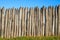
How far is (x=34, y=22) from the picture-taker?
47.6ft

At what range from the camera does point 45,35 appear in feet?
47.5

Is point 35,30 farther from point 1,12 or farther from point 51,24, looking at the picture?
point 1,12

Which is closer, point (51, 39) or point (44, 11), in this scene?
point (51, 39)

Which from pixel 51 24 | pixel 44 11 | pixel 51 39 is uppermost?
pixel 44 11

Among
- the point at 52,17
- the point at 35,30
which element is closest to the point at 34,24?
the point at 35,30

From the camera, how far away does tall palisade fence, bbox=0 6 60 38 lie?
47.5 ft

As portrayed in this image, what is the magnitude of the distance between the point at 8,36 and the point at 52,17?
331 centimetres

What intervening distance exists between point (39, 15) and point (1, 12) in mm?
2745

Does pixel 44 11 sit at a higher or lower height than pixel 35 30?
higher

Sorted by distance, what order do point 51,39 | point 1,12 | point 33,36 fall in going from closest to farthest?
point 51,39
point 33,36
point 1,12

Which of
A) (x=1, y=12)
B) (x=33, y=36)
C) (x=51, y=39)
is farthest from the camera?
(x=1, y=12)

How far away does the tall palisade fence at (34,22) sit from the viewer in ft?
47.5

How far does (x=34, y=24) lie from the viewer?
1452 centimetres

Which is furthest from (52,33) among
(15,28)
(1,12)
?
(1,12)
